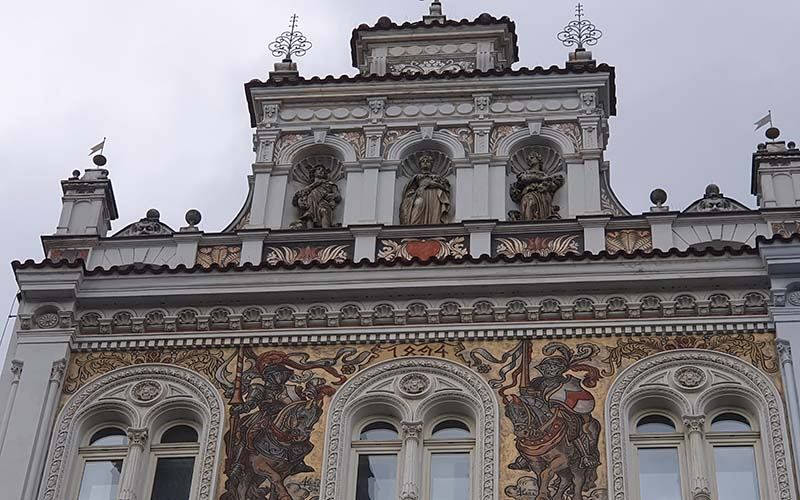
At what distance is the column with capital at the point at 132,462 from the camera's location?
1775 centimetres

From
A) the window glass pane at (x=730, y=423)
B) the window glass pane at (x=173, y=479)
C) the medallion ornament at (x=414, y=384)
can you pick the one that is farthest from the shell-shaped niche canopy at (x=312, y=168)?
the window glass pane at (x=730, y=423)

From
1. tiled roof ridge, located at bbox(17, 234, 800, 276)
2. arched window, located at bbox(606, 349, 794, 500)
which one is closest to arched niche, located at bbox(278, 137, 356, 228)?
tiled roof ridge, located at bbox(17, 234, 800, 276)

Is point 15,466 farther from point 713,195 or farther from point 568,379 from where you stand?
point 713,195

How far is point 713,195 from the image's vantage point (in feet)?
66.6

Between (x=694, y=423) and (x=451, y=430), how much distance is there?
2.60 meters

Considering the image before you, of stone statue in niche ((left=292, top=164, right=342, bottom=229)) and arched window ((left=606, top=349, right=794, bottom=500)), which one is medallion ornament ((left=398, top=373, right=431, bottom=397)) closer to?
arched window ((left=606, top=349, right=794, bottom=500))

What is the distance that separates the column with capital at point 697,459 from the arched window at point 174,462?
5215 millimetres

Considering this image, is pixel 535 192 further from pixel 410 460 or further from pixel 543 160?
pixel 410 460

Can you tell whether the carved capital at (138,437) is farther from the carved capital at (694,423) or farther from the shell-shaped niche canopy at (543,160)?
the shell-shaped niche canopy at (543,160)

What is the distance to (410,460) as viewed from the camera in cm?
1770

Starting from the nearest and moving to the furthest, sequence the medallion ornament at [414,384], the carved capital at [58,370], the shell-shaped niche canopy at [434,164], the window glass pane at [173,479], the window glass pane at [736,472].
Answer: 1. the window glass pane at [736,472]
2. the window glass pane at [173,479]
3. the medallion ornament at [414,384]
4. the carved capital at [58,370]
5. the shell-shaped niche canopy at [434,164]

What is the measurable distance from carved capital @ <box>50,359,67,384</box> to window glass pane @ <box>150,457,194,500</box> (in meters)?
1.55

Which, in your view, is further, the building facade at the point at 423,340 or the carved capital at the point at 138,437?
the carved capital at the point at 138,437

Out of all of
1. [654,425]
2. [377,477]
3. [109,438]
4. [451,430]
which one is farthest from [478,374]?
[109,438]
